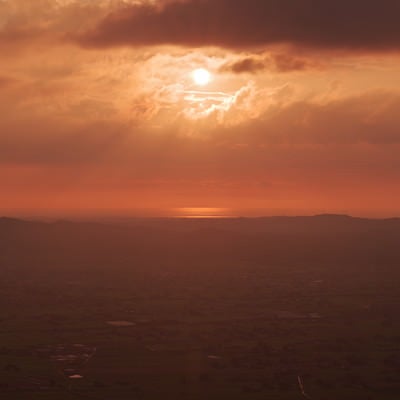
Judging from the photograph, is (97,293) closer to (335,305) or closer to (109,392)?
(335,305)

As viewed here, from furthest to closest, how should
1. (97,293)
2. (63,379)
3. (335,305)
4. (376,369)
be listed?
1. (97,293)
2. (335,305)
3. (376,369)
4. (63,379)

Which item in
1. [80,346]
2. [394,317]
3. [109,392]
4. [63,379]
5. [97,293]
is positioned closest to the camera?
[109,392]

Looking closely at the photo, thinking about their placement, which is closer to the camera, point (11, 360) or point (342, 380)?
point (342, 380)

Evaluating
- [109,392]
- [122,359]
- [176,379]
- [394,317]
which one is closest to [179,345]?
[122,359]

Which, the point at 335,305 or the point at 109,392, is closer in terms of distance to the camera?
the point at 109,392

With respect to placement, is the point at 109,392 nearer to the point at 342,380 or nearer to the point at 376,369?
the point at 342,380

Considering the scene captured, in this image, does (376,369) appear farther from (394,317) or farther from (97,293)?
(97,293)

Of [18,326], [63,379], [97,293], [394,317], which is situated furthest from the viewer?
[97,293]

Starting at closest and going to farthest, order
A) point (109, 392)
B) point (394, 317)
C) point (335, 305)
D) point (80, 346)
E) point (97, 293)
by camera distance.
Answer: point (109, 392) < point (80, 346) < point (394, 317) < point (335, 305) < point (97, 293)

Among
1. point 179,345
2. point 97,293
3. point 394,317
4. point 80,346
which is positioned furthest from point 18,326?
point 394,317
